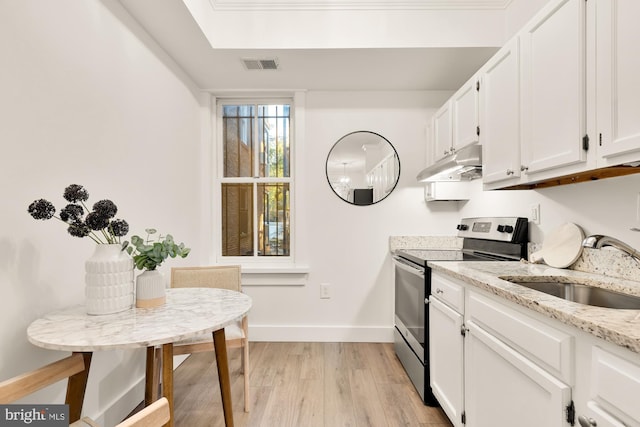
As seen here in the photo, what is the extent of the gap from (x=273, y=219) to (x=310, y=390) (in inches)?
63.0

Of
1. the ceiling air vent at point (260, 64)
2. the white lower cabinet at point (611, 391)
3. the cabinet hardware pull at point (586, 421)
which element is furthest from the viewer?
the ceiling air vent at point (260, 64)

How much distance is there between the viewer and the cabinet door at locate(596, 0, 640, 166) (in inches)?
41.1

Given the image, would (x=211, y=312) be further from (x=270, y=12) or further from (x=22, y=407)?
(x=270, y=12)

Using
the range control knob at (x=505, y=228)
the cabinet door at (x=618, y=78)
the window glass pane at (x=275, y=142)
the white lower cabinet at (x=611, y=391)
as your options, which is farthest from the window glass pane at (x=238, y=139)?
the white lower cabinet at (x=611, y=391)

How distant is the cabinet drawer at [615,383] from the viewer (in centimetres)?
71

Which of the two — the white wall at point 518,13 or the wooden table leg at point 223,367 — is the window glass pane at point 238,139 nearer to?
the wooden table leg at point 223,367

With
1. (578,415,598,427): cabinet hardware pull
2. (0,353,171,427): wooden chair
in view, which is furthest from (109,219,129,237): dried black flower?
(578,415,598,427): cabinet hardware pull

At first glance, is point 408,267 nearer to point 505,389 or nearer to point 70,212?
point 505,389

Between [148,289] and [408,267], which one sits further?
[408,267]

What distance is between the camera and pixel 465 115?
2234 mm

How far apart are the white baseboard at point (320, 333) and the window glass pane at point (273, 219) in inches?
28.4

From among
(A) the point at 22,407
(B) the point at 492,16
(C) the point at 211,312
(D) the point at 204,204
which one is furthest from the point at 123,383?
(B) the point at 492,16

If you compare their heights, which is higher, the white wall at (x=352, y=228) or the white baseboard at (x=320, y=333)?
the white wall at (x=352, y=228)

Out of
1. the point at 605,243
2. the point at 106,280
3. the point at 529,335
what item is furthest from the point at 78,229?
the point at 605,243
